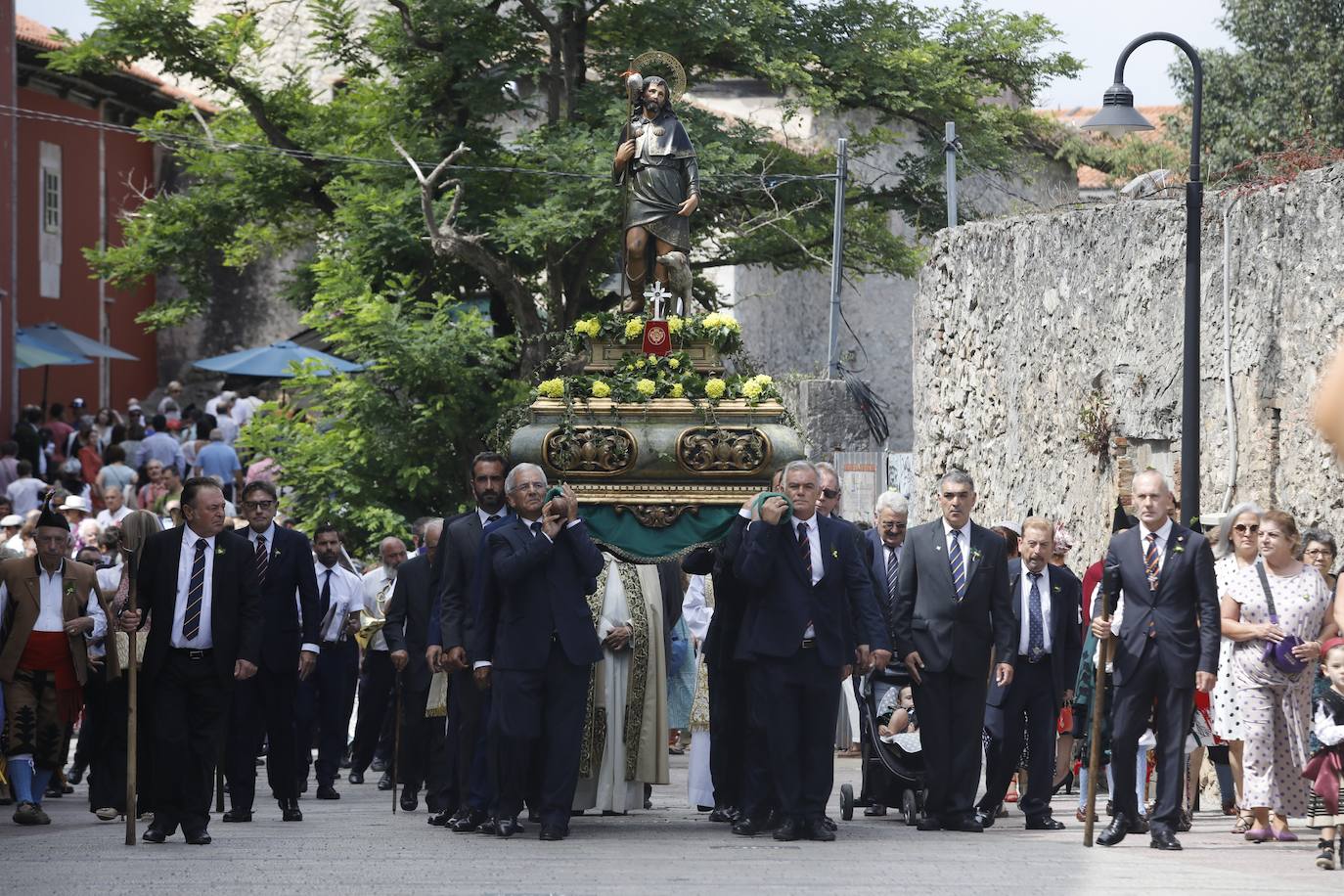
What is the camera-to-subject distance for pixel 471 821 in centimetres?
1170

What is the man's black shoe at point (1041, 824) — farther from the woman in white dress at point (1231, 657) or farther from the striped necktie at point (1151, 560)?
the striped necktie at point (1151, 560)

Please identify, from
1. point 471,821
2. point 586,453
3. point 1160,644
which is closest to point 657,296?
point 586,453

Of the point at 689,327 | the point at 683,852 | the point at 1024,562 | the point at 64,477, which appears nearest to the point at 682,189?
the point at 689,327

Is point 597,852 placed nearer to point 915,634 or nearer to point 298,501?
point 915,634

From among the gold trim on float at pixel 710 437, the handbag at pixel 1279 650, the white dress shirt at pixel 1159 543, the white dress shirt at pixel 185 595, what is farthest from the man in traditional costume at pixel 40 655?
the handbag at pixel 1279 650

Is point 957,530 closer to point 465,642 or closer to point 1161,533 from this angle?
point 1161,533

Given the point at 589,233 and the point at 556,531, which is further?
the point at 589,233

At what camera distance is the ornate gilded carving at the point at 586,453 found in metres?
12.5

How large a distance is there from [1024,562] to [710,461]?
194 centimetres

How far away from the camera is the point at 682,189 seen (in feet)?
47.5

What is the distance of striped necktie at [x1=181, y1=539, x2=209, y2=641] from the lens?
11117 mm

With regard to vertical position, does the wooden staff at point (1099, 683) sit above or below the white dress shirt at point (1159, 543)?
below

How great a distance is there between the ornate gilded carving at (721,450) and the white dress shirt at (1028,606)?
168cm

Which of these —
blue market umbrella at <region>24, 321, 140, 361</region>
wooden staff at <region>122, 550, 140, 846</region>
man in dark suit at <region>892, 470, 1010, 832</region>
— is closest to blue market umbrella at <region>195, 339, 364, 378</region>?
blue market umbrella at <region>24, 321, 140, 361</region>
